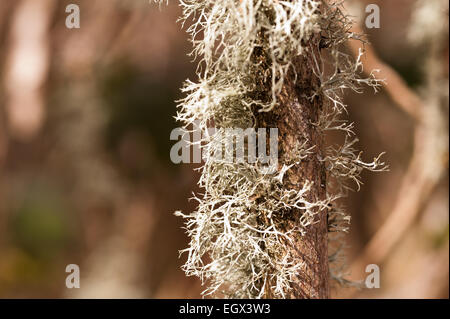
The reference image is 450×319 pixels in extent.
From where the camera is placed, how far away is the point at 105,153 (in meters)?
2.26

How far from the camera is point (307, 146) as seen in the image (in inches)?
22.6

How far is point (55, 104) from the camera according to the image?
7.54 feet

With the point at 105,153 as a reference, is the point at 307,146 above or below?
below

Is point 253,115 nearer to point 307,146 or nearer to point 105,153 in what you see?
point 307,146

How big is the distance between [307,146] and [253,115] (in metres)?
0.08

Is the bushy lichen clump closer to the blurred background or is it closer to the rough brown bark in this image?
the rough brown bark

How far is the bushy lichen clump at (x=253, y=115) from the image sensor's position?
53cm

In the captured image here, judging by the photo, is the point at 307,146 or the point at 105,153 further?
the point at 105,153

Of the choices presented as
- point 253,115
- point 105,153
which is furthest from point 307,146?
point 105,153

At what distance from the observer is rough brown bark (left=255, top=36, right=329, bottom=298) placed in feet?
1.86

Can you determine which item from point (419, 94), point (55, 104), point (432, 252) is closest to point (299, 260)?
point (419, 94)

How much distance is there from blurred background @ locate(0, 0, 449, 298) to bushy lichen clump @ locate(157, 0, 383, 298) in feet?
4.94

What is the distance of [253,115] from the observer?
58cm

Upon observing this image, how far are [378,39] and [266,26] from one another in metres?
1.71
